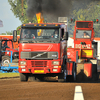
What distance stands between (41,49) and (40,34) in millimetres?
808

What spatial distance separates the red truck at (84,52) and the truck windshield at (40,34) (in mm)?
4430

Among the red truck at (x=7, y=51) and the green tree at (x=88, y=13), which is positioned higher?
the green tree at (x=88, y=13)

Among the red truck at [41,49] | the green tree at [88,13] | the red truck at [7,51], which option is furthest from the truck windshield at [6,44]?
the green tree at [88,13]

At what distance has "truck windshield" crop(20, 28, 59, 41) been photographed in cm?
1495

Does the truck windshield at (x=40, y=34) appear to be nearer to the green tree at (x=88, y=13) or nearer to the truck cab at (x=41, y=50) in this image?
the truck cab at (x=41, y=50)

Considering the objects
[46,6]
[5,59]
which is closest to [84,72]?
[5,59]

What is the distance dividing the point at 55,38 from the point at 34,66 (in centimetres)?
182

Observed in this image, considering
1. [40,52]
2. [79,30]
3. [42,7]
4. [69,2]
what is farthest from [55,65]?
[69,2]

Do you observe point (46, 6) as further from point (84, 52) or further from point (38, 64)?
point (38, 64)

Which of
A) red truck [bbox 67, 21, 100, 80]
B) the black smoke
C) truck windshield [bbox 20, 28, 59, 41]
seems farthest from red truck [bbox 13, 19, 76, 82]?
the black smoke

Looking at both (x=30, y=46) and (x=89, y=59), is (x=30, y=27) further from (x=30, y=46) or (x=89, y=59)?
(x=89, y=59)

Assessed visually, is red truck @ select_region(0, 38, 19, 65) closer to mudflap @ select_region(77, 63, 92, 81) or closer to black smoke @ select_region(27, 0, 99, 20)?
black smoke @ select_region(27, 0, 99, 20)

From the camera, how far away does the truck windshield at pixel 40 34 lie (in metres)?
15.0

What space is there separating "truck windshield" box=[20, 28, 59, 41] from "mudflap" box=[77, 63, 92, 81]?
4403 millimetres
